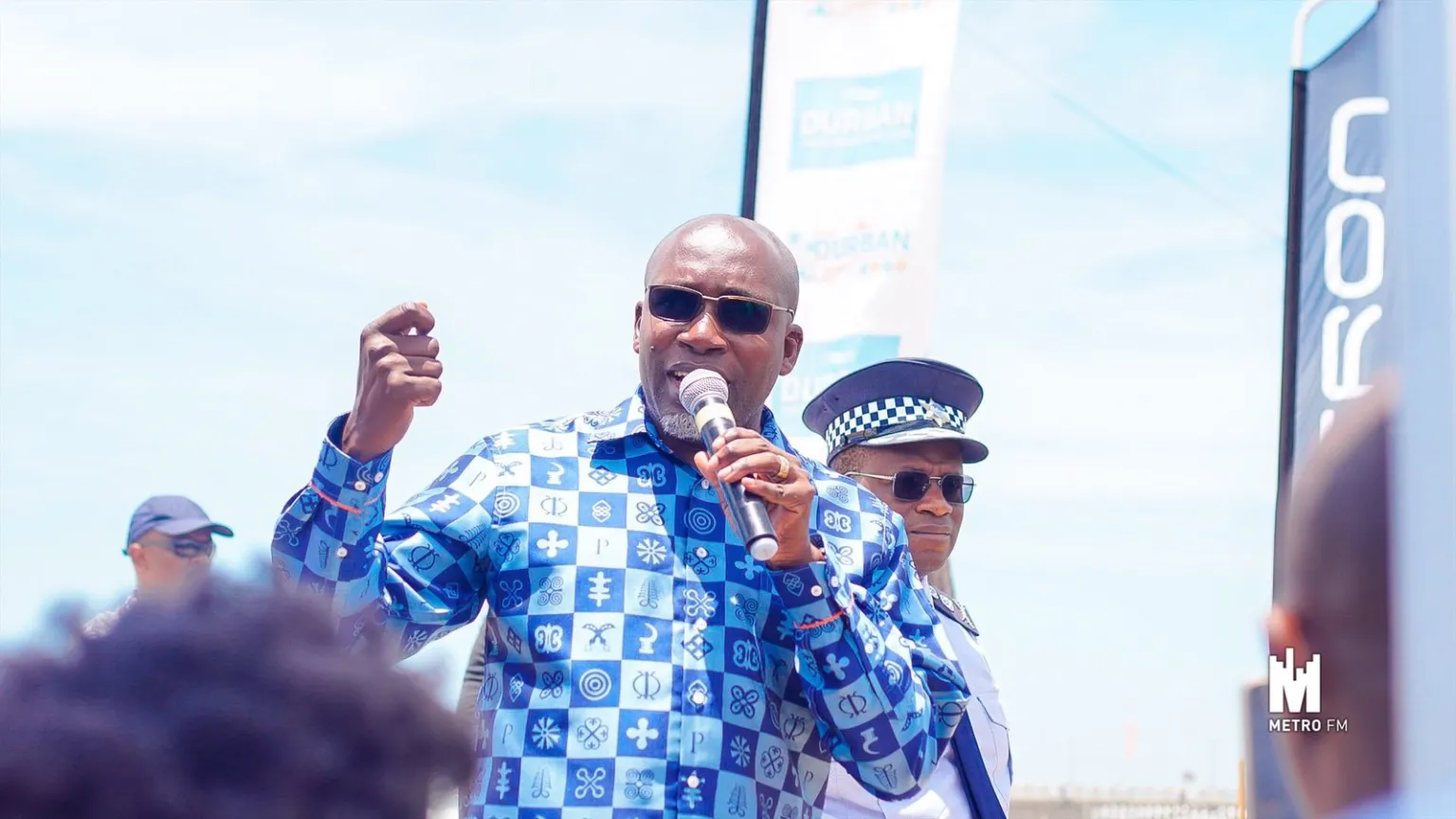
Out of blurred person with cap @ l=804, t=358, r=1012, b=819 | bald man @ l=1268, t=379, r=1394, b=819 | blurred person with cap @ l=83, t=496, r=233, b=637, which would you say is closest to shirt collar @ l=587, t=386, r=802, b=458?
blurred person with cap @ l=804, t=358, r=1012, b=819

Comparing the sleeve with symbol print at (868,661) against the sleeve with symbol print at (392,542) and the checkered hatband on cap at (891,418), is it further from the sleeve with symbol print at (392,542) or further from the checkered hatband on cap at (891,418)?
the checkered hatband on cap at (891,418)

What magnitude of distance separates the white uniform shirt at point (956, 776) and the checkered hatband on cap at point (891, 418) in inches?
21.8

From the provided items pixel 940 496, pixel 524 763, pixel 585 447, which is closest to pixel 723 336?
pixel 585 447

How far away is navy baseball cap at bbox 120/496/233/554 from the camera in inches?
267

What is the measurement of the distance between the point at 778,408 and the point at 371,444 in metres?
3.68

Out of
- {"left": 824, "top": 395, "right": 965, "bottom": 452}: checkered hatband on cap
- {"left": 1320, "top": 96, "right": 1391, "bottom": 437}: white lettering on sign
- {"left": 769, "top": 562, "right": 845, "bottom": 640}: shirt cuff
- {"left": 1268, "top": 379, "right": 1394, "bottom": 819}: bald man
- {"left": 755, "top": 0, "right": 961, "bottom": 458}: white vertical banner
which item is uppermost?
{"left": 755, "top": 0, "right": 961, "bottom": 458}: white vertical banner

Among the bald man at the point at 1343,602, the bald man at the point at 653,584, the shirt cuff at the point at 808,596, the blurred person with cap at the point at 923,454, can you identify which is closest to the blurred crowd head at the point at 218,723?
the bald man at the point at 1343,602

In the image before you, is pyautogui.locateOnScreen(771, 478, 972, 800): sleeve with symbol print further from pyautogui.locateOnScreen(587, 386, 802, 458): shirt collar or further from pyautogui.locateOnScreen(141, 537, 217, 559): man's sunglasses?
pyautogui.locateOnScreen(141, 537, 217, 559): man's sunglasses

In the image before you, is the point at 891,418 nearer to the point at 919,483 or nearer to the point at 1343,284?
the point at 919,483

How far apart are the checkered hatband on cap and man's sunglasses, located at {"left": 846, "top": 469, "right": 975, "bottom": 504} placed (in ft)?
0.38

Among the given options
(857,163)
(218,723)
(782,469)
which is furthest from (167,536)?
(218,723)

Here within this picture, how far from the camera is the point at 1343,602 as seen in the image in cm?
120

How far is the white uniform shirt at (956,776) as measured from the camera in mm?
3607

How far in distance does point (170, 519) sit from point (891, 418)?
3.75m
